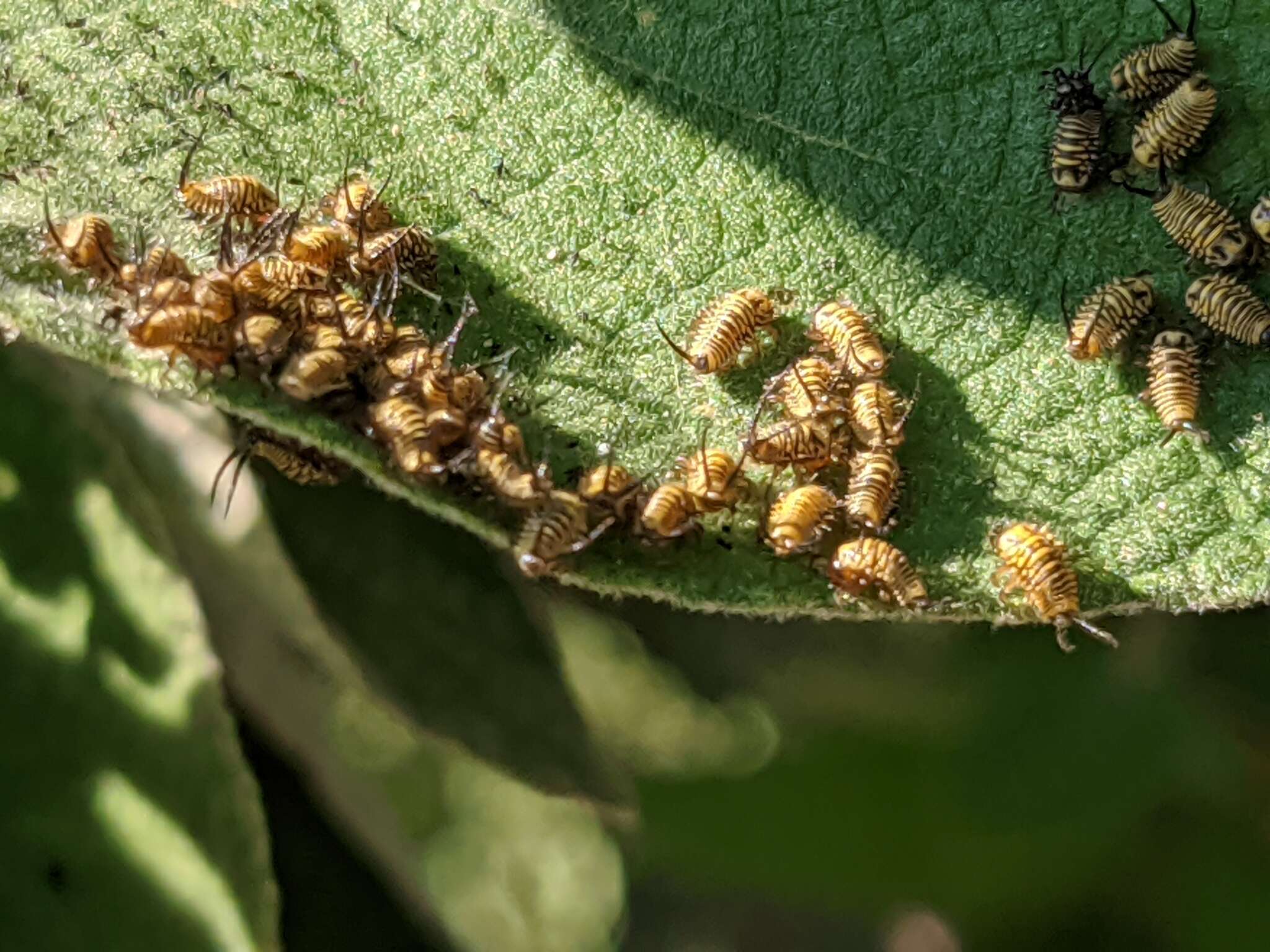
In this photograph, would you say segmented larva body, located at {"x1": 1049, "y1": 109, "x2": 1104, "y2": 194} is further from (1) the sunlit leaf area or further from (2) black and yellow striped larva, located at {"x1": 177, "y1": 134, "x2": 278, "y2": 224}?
(2) black and yellow striped larva, located at {"x1": 177, "y1": 134, "x2": 278, "y2": 224}

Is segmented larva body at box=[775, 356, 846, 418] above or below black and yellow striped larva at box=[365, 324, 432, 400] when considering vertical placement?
above

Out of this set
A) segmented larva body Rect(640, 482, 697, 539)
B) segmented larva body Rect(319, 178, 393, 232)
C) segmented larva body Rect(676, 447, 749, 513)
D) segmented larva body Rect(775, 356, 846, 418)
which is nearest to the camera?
segmented larva body Rect(640, 482, 697, 539)

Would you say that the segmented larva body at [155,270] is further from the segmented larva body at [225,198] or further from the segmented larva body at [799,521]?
the segmented larva body at [799,521]

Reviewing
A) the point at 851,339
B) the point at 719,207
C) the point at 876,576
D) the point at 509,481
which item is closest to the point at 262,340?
the point at 509,481

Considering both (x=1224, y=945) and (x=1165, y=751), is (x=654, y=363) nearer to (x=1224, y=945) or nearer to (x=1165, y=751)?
(x=1165, y=751)

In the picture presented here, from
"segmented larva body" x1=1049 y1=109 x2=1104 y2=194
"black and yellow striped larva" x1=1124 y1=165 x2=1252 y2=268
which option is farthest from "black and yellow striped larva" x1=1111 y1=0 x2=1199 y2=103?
"black and yellow striped larva" x1=1124 y1=165 x2=1252 y2=268

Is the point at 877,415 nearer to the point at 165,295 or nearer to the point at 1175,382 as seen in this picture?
the point at 1175,382

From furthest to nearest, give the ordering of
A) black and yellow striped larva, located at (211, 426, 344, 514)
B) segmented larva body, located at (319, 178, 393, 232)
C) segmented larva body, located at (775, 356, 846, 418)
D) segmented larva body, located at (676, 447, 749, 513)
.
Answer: black and yellow striped larva, located at (211, 426, 344, 514), segmented larva body, located at (319, 178, 393, 232), segmented larva body, located at (775, 356, 846, 418), segmented larva body, located at (676, 447, 749, 513)
